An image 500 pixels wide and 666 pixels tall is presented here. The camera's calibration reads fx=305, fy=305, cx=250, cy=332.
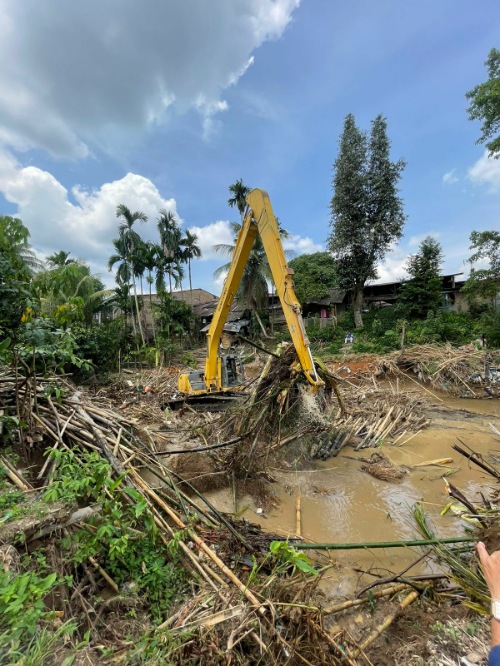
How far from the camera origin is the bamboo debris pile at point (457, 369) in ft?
38.7

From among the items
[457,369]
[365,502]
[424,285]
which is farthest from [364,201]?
[365,502]

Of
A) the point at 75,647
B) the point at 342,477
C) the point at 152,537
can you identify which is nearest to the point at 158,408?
the point at 342,477

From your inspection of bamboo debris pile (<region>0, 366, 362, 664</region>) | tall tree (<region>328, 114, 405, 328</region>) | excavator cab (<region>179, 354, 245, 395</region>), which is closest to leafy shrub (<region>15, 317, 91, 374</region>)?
bamboo debris pile (<region>0, 366, 362, 664</region>)

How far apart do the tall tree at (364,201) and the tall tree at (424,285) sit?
Answer: 2459mm

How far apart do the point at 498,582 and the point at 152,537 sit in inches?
94.5

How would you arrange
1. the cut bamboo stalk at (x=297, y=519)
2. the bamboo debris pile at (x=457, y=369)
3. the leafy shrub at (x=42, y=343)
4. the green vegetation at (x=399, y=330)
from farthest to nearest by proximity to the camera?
the green vegetation at (x=399, y=330) < the bamboo debris pile at (x=457, y=369) < the cut bamboo stalk at (x=297, y=519) < the leafy shrub at (x=42, y=343)

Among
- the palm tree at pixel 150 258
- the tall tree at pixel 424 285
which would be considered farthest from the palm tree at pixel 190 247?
the tall tree at pixel 424 285

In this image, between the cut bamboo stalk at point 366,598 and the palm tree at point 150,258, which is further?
the palm tree at point 150,258

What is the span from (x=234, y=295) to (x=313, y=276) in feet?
73.6

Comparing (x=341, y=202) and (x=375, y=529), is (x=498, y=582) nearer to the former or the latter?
(x=375, y=529)

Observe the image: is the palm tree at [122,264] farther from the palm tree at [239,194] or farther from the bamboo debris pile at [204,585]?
the bamboo debris pile at [204,585]

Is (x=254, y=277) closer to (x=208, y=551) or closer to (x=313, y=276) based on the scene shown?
(x=313, y=276)

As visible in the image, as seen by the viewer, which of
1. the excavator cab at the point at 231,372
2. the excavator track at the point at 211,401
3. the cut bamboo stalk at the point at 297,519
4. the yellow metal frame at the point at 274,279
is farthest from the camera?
the excavator cab at the point at 231,372

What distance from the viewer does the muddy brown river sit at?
379 centimetres
